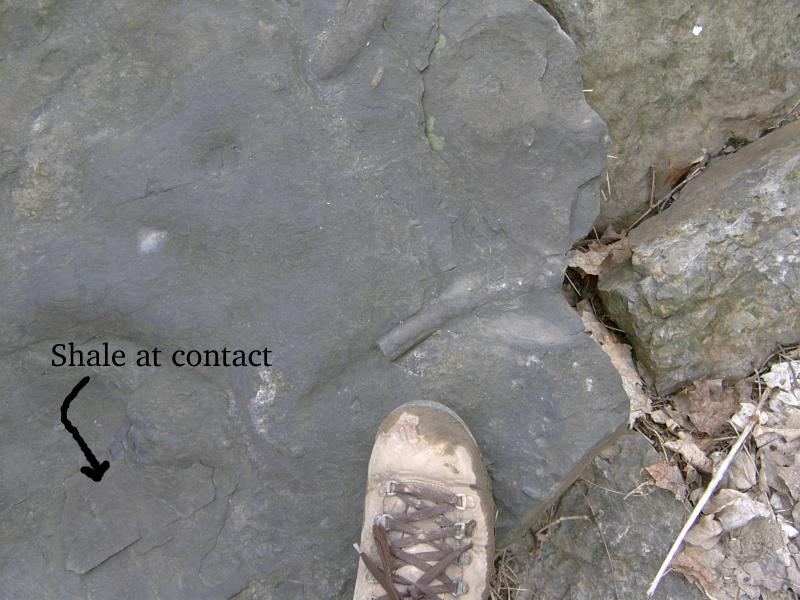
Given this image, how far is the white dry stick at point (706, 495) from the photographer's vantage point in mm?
2083

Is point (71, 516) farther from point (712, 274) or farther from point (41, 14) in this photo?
point (712, 274)

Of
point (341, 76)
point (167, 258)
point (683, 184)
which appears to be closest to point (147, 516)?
point (167, 258)

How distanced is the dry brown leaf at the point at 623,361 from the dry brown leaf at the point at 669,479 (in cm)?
16

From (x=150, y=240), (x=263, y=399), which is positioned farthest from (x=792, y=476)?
(x=150, y=240)

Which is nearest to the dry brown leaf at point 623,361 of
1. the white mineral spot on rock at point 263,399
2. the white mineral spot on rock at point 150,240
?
the white mineral spot on rock at point 263,399

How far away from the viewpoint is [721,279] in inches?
84.1

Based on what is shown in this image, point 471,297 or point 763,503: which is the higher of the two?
point 471,297

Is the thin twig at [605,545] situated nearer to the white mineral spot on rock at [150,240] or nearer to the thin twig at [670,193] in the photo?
the thin twig at [670,193]

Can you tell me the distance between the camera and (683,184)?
2.42 metres

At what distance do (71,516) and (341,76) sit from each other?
1313mm

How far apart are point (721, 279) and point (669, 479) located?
61cm

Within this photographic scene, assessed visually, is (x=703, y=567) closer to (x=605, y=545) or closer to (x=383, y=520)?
(x=605, y=545)

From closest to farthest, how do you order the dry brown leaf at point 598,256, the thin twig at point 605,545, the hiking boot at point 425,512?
the hiking boot at point 425,512 < the thin twig at point 605,545 < the dry brown leaf at point 598,256

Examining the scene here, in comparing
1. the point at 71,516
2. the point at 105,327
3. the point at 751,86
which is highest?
the point at 751,86
